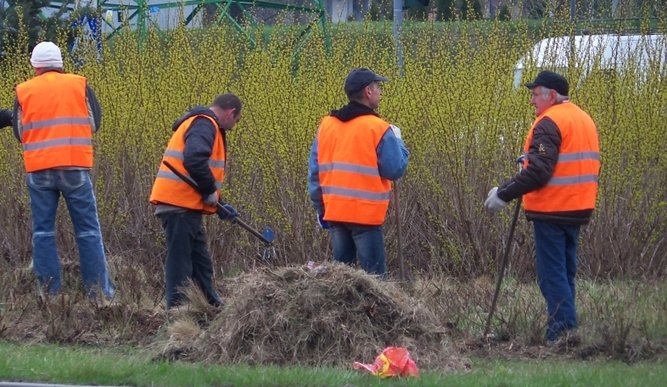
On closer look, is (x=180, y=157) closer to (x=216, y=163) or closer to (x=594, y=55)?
(x=216, y=163)

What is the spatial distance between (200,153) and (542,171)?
245 centimetres

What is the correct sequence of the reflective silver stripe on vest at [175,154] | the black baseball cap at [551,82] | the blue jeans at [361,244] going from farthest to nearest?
the reflective silver stripe on vest at [175,154]
the blue jeans at [361,244]
the black baseball cap at [551,82]

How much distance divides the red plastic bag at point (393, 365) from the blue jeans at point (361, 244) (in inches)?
56.9

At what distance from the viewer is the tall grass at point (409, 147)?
39.3ft

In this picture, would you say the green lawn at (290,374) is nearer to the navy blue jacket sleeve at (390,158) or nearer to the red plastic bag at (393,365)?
the red plastic bag at (393,365)

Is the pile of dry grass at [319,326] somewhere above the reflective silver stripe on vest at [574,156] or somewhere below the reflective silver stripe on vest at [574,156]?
below

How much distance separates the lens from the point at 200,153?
29.7 feet

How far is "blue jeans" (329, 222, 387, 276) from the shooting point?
30.1 ft

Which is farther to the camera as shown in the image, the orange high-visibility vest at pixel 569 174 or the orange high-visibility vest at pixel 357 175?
the orange high-visibility vest at pixel 357 175

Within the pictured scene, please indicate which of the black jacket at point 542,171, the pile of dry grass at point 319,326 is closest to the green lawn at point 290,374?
the pile of dry grass at point 319,326

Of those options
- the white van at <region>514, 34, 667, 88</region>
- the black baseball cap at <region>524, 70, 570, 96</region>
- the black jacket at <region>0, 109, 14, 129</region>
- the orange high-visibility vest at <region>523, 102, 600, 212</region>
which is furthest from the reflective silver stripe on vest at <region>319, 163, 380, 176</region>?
the white van at <region>514, 34, 667, 88</region>

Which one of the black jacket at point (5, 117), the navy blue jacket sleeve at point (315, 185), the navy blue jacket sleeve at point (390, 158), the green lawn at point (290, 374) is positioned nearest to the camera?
the green lawn at point (290, 374)

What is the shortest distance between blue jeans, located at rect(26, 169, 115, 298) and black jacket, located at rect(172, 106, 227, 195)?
136 centimetres

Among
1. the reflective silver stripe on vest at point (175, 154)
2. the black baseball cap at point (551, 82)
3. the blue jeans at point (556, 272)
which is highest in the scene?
the black baseball cap at point (551, 82)
